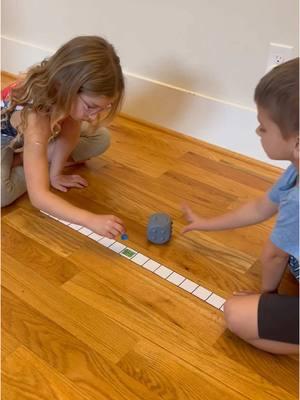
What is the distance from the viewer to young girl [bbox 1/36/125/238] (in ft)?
3.32

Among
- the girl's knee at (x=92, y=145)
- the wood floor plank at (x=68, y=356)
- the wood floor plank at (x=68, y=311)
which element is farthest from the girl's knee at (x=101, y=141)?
the wood floor plank at (x=68, y=356)

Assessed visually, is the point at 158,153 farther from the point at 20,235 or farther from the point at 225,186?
the point at 20,235

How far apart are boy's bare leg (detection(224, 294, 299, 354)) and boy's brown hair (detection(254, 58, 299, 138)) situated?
12.6 inches

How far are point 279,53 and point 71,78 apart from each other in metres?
0.62

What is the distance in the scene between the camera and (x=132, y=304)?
95cm

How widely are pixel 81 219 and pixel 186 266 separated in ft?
0.86

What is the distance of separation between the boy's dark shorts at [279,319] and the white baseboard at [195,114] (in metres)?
0.67

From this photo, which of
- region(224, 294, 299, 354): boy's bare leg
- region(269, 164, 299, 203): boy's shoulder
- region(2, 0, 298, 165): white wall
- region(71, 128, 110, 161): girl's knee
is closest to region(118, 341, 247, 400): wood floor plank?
region(224, 294, 299, 354): boy's bare leg

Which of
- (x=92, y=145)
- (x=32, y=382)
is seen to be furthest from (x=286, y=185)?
(x=92, y=145)

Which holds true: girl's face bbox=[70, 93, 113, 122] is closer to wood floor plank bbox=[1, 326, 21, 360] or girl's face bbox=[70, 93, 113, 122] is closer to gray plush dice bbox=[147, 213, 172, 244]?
gray plush dice bbox=[147, 213, 172, 244]

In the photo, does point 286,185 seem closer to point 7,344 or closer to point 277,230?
point 277,230

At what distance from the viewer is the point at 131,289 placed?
3.25ft

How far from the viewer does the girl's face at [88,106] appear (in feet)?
3.41

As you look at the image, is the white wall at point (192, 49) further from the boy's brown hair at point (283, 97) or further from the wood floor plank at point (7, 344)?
the wood floor plank at point (7, 344)
